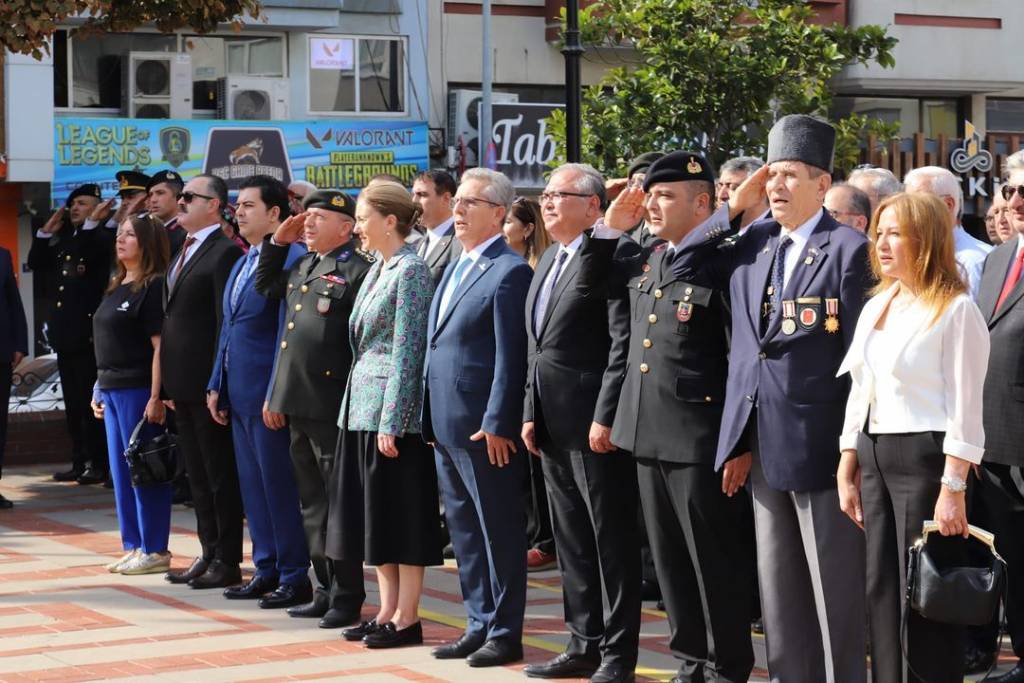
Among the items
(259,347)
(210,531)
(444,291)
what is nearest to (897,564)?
(444,291)

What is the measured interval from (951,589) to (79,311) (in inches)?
391

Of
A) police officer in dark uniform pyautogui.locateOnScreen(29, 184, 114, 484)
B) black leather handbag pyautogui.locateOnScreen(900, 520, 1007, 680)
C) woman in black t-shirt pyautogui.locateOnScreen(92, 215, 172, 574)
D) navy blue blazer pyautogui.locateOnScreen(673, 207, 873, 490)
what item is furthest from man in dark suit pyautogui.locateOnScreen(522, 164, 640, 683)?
police officer in dark uniform pyautogui.locateOnScreen(29, 184, 114, 484)

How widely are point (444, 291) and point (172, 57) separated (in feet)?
65.2

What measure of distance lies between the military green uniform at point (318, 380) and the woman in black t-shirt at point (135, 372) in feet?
5.00

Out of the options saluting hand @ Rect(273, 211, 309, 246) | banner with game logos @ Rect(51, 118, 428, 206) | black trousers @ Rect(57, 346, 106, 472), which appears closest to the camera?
saluting hand @ Rect(273, 211, 309, 246)

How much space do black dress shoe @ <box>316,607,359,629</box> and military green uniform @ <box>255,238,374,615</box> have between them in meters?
0.02

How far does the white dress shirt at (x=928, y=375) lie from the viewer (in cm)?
564

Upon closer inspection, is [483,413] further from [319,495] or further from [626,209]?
[319,495]

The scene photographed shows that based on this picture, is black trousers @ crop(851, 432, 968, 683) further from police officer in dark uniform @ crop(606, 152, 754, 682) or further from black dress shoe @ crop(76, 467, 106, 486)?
black dress shoe @ crop(76, 467, 106, 486)

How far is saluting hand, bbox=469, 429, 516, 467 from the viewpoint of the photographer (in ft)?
25.2

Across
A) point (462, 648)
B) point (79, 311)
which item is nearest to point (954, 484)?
point (462, 648)

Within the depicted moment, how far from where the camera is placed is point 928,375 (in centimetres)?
574

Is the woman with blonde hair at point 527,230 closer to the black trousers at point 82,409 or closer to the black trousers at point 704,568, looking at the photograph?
the black trousers at point 704,568

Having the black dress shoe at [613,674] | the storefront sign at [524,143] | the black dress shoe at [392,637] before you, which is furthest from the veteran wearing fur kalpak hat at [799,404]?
the storefront sign at [524,143]
